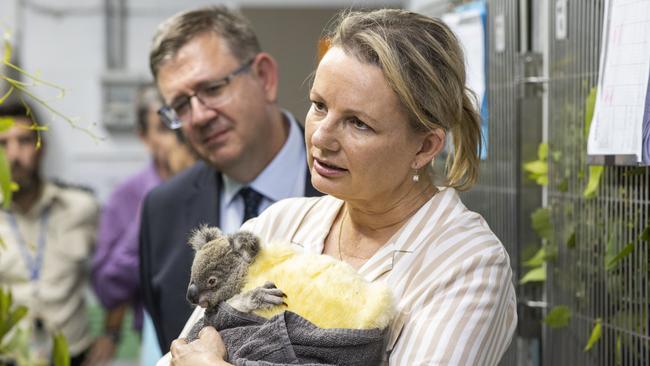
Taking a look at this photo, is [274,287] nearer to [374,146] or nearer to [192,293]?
[192,293]

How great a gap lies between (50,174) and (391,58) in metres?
3.80

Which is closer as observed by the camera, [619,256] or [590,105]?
[619,256]

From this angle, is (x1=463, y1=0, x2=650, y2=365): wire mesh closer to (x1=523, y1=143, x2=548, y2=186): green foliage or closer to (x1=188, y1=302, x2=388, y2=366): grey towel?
(x1=523, y1=143, x2=548, y2=186): green foliage

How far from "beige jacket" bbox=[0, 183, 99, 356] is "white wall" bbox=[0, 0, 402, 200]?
2.50 metres

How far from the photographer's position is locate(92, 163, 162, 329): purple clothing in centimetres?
534

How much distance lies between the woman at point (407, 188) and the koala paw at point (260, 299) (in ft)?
0.24

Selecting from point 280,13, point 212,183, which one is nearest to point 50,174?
point 212,183

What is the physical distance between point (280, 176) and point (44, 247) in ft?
7.88

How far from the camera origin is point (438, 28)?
73.7 inches

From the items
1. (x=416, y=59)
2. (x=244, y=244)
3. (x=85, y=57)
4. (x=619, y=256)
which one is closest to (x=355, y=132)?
(x=416, y=59)

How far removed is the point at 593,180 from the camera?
247 cm

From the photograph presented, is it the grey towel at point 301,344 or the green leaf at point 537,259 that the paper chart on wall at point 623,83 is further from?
the grey towel at point 301,344

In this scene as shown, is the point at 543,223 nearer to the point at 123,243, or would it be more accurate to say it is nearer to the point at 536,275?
the point at 536,275

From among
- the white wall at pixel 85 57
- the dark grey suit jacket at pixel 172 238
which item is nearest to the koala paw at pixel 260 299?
the dark grey suit jacket at pixel 172 238
